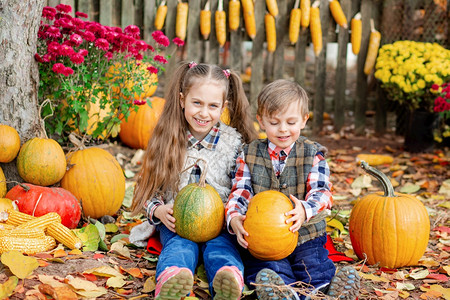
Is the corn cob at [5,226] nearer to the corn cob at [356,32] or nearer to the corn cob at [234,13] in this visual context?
Result: the corn cob at [234,13]

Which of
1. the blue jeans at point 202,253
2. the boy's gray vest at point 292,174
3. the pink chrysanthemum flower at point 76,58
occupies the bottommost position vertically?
the blue jeans at point 202,253

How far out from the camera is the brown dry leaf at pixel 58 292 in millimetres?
2381

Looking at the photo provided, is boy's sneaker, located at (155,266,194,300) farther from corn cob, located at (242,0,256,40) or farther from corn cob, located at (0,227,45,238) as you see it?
corn cob, located at (242,0,256,40)

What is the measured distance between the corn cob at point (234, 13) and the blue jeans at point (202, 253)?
12.4ft

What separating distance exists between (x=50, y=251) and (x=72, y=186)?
714 millimetres

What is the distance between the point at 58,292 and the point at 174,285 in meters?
0.52

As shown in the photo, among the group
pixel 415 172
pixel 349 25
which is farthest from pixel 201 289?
pixel 349 25

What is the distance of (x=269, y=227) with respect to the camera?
105 inches

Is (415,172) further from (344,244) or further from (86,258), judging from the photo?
(86,258)

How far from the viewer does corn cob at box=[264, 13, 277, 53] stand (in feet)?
20.7

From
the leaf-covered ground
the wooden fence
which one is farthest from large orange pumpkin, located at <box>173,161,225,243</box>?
the wooden fence

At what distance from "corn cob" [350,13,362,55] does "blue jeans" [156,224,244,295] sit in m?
4.03

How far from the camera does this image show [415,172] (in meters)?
5.26

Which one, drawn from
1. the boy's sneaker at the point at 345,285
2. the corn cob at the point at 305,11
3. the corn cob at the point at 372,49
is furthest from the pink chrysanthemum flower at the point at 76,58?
the corn cob at the point at 372,49
